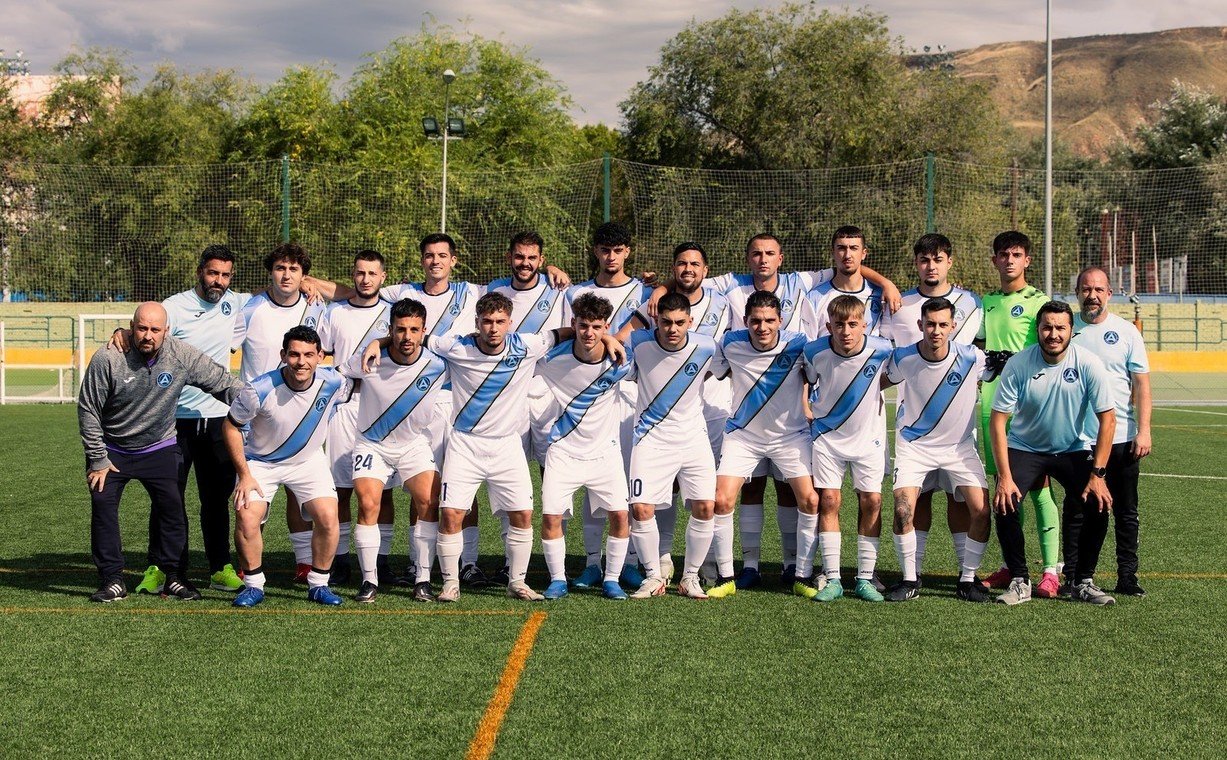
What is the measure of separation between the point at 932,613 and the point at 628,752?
8.00 ft

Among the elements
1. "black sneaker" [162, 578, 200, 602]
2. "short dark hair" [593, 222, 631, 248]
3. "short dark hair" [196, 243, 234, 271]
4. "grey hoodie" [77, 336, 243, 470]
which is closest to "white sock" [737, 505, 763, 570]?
A: "short dark hair" [593, 222, 631, 248]

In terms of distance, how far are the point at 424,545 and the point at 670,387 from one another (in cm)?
148

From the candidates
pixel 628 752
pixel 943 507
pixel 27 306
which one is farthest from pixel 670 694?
pixel 27 306

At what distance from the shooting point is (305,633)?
18.1 feet

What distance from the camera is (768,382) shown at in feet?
21.0

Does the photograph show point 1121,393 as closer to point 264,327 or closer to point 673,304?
point 673,304

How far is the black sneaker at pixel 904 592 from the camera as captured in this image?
244 inches

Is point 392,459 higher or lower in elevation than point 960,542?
higher

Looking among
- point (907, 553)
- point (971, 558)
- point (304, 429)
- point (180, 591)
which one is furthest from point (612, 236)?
point (180, 591)

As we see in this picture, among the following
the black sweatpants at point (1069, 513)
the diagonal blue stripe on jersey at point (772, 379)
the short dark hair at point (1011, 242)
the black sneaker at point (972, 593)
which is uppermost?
the short dark hair at point (1011, 242)

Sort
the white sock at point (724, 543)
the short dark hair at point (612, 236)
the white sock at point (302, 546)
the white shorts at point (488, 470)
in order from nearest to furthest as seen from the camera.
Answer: the white shorts at point (488, 470) → the white sock at point (724, 543) → the white sock at point (302, 546) → the short dark hair at point (612, 236)

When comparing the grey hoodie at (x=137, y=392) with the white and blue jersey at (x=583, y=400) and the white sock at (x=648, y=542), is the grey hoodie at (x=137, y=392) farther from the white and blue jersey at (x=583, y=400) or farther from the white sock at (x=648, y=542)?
the white sock at (x=648, y=542)

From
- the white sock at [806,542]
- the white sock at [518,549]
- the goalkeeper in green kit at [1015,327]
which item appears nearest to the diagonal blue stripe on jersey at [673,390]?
the white sock at [518,549]

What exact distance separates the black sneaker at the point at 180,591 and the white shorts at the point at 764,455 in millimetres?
2721
